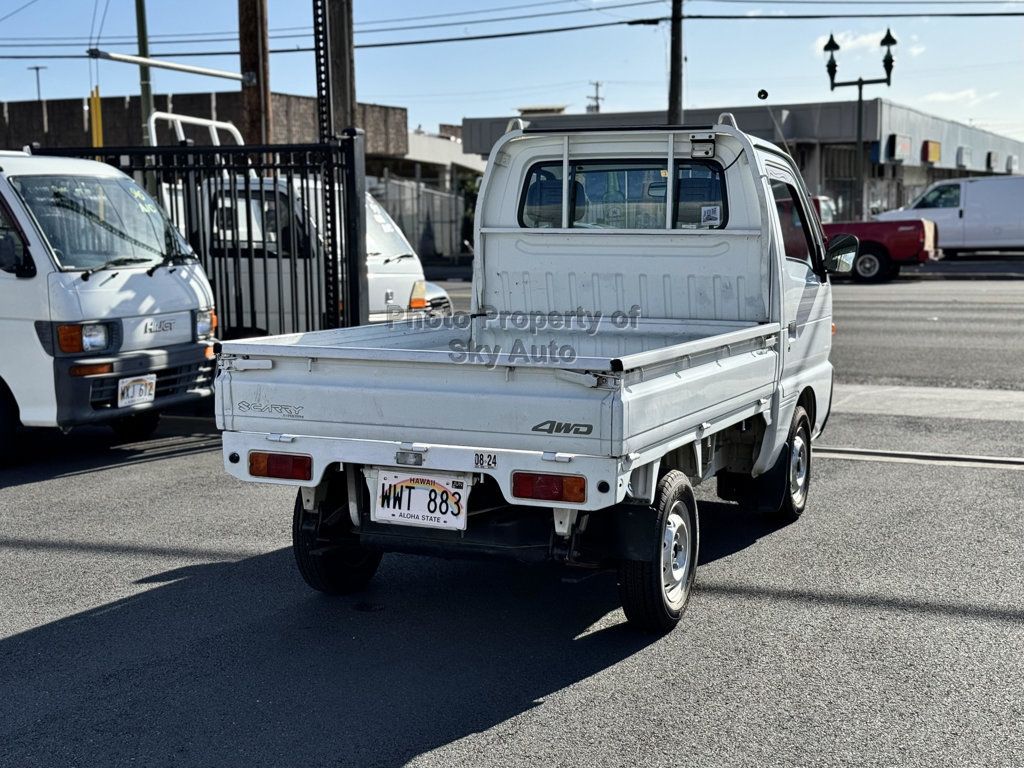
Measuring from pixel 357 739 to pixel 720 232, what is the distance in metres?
3.60

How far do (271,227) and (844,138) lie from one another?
2808 cm

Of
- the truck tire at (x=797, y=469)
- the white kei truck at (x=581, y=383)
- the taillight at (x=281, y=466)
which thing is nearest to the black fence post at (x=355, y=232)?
the white kei truck at (x=581, y=383)

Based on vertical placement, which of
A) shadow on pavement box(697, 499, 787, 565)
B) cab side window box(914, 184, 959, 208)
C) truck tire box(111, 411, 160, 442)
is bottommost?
shadow on pavement box(697, 499, 787, 565)

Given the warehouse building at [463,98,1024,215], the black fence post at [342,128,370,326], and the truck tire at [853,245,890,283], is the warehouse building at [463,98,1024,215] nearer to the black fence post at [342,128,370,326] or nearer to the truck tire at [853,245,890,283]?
the truck tire at [853,245,890,283]

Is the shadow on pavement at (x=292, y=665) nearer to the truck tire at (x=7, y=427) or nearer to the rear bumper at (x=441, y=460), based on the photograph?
the rear bumper at (x=441, y=460)

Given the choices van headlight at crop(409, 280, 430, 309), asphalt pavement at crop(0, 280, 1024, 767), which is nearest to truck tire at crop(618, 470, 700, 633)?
asphalt pavement at crop(0, 280, 1024, 767)

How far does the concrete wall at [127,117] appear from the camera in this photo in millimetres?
34531

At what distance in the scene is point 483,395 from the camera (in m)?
4.69

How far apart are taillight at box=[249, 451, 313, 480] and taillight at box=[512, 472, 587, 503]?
3.20ft

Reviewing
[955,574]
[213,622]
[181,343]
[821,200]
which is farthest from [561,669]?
[821,200]

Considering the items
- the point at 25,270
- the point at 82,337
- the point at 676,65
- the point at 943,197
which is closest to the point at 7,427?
the point at 82,337

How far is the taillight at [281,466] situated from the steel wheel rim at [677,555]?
1.57m

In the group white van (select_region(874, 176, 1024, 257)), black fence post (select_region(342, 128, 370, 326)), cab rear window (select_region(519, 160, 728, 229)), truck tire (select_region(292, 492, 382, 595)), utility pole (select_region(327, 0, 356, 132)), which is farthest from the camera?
white van (select_region(874, 176, 1024, 257))

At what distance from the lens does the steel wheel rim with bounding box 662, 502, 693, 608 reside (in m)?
5.15
